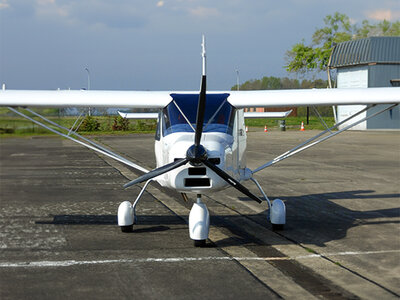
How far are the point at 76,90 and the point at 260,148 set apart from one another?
56.7ft

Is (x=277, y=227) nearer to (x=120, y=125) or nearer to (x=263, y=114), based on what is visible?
(x=263, y=114)

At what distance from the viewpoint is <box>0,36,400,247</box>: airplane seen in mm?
6754

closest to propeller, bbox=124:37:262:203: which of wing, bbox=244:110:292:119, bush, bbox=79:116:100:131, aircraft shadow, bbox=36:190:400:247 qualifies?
aircraft shadow, bbox=36:190:400:247

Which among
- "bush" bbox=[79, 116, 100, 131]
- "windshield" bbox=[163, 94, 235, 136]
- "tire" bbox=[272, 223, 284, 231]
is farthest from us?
"bush" bbox=[79, 116, 100, 131]

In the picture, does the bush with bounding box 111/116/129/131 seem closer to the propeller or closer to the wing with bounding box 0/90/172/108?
the wing with bounding box 0/90/172/108

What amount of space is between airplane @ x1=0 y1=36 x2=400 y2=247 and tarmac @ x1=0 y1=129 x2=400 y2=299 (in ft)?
1.81

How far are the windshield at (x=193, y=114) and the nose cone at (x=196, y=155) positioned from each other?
32.8 inches

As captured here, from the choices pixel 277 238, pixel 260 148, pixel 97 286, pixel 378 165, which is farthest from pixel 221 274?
pixel 260 148

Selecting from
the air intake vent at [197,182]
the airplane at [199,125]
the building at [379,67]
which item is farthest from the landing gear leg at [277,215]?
the building at [379,67]

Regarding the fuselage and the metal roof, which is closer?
the fuselage

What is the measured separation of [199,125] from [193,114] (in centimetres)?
119

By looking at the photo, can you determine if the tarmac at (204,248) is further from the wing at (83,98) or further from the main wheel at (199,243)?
the wing at (83,98)

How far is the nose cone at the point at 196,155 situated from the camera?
21.3ft

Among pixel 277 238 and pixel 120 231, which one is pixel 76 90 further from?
pixel 277 238
